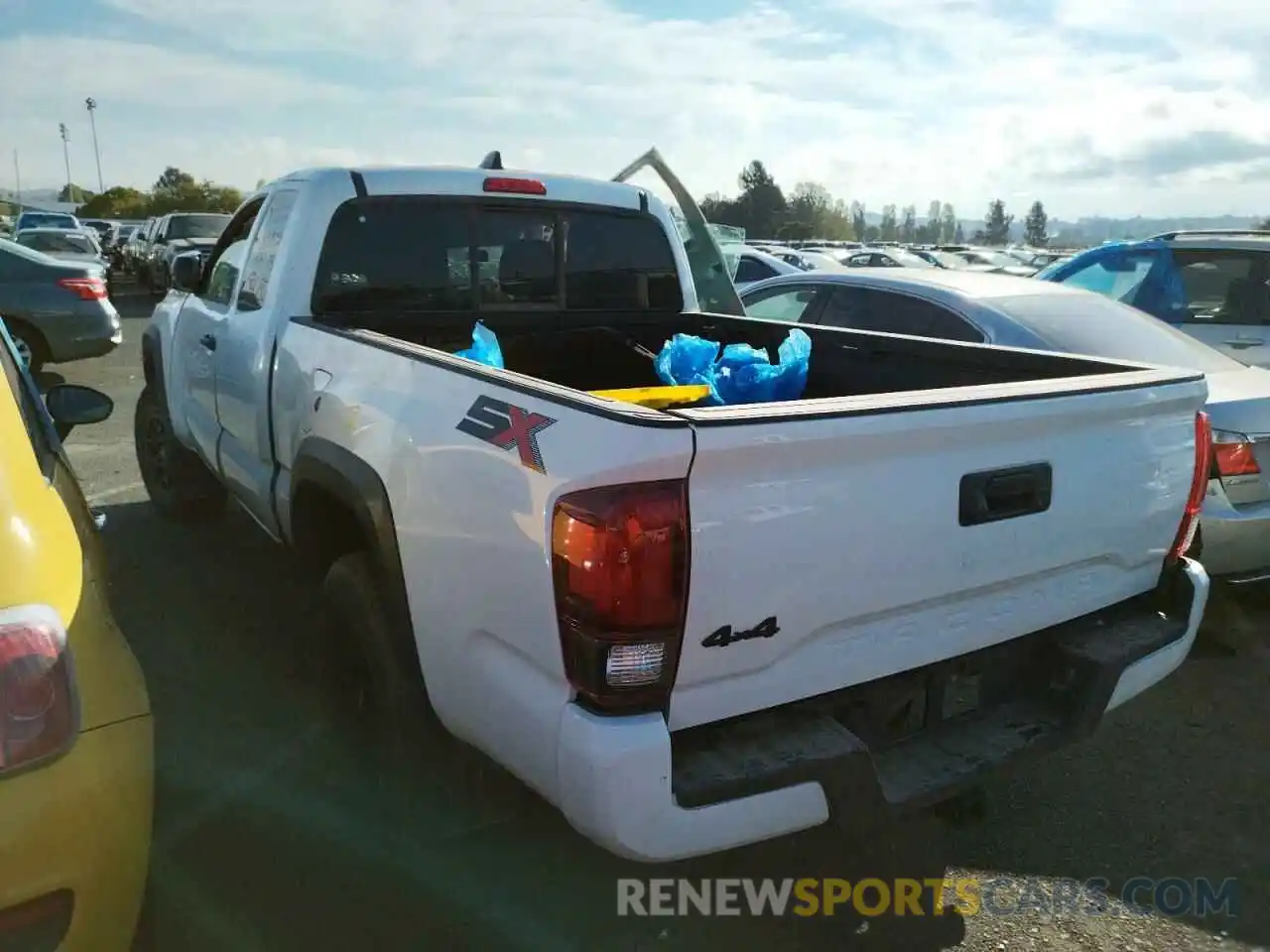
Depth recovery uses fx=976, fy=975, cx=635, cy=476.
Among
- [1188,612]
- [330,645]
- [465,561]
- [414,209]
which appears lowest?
[330,645]

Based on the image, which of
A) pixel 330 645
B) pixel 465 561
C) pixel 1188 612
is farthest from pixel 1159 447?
pixel 330 645

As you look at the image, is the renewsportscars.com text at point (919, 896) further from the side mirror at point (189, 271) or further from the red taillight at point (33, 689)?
the side mirror at point (189, 271)

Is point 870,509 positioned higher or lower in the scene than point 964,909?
higher

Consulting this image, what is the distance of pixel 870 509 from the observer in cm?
221

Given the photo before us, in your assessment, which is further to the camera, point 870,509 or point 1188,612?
point 1188,612

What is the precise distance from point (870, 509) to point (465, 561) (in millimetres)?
956

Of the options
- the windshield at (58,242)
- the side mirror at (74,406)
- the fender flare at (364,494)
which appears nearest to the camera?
the fender flare at (364,494)

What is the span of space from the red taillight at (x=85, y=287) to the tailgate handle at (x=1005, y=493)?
11.0 meters

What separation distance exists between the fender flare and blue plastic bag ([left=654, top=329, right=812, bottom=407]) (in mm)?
1350

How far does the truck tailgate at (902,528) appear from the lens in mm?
2047

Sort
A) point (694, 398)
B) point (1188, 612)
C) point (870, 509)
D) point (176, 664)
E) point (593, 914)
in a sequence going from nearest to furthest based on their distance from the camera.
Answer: point (870, 509)
point (593, 914)
point (1188, 612)
point (694, 398)
point (176, 664)

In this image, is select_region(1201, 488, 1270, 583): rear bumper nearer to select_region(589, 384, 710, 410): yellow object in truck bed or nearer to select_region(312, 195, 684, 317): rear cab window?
select_region(589, 384, 710, 410): yellow object in truck bed

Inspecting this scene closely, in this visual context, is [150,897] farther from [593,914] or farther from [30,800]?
[593,914]

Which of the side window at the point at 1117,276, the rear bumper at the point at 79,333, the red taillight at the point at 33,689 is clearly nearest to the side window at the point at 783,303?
the side window at the point at 1117,276
